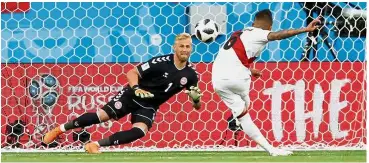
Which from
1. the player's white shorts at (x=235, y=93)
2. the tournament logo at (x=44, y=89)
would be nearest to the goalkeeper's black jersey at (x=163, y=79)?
the player's white shorts at (x=235, y=93)

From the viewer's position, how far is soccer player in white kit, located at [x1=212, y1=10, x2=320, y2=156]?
4.88 metres

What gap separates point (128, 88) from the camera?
197 inches

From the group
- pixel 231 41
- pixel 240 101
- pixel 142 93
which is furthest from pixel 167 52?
pixel 142 93

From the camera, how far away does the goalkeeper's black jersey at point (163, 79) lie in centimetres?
490

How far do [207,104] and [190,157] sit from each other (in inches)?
31.0

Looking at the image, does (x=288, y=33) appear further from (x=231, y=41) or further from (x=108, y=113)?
(x=108, y=113)

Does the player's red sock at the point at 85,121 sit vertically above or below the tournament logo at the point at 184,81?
below

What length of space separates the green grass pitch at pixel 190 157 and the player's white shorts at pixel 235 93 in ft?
0.81

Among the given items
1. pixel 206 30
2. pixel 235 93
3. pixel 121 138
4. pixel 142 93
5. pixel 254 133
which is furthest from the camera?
pixel 206 30

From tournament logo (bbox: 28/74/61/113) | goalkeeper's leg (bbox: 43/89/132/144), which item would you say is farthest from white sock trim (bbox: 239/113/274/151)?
tournament logo (bbox: 28/74/61/113)

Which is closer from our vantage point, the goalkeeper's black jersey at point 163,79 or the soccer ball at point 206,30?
the goalkeeper's black jersey at point 163,79

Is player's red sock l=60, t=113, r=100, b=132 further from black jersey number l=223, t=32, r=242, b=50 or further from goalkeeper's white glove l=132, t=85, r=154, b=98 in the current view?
black jersey number l=223, t=32, r=242, b=50

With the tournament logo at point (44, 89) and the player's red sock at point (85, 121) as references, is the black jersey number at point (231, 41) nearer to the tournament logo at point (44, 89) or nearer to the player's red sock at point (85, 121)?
the player's red sock at point (85, 121)

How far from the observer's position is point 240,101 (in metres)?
4.96
